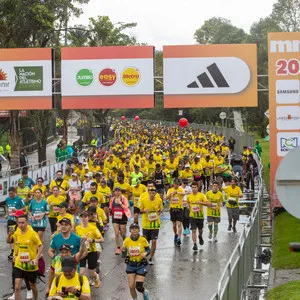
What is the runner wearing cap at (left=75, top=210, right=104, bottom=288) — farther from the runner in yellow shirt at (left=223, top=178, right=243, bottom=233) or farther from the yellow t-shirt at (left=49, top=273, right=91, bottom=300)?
the runner in yellow shirt at (left=223, top=178, right=243, bottom=233)

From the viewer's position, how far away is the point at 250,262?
14.2 meters

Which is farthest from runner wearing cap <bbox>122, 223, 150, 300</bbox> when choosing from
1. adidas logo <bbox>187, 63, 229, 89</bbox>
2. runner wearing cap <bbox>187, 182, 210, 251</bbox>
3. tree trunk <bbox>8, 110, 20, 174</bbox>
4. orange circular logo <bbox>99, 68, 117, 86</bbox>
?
tree trunk <bbox>8, 110, 20, 174</bbox>

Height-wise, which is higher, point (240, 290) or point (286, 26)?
point (286, 26)

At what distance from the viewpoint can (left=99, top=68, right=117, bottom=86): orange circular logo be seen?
80.9ft

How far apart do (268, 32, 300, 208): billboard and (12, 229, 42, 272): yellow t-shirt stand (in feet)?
37.1

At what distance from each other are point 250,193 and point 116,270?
13575 mm

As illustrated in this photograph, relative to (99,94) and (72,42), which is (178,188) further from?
(72,42)

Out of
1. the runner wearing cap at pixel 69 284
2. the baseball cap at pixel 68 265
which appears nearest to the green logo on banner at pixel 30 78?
the runner wearing cap at pixel 69 284

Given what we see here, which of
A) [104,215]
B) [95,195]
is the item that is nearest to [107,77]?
[95,195]

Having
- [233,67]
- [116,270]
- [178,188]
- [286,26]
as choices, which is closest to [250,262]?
[116,270]

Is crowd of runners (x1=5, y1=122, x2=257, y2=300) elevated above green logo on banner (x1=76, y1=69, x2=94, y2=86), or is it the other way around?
green logo on banner (x1=76, y1=69, x2=94, y2=86)

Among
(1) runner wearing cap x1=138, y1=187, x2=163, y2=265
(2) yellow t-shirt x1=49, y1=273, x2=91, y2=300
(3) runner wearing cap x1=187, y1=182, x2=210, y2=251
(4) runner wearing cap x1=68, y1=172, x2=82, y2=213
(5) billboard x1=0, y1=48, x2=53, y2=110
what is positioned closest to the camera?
(2) yellow t-shirt x1=49, y1=273, x2=91, y2=300

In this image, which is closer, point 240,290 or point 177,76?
point 240,290

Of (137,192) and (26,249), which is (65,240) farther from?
(137,192)
